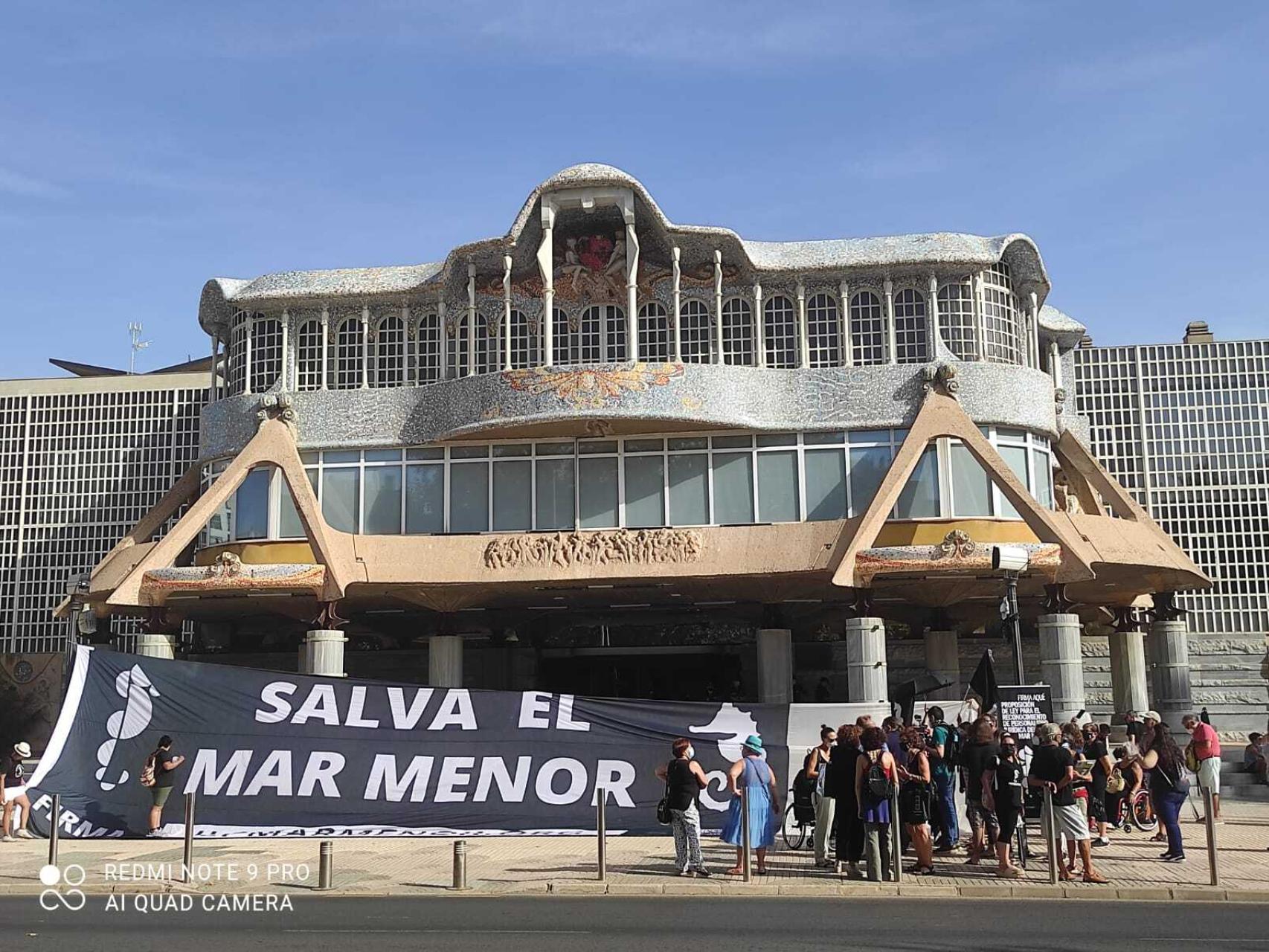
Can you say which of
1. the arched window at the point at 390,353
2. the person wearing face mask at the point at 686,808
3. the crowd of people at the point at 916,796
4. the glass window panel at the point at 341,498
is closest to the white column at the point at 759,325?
the arched window at the point at 390,353

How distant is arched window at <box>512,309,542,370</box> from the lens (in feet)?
121

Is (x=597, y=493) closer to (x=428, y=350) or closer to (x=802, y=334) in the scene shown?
(x=428, y=350)

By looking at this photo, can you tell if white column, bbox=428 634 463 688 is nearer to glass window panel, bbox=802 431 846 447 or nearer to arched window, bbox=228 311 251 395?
arched window, bbox=228 311 251 395

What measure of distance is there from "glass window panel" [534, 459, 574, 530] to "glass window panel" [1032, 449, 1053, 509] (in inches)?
463

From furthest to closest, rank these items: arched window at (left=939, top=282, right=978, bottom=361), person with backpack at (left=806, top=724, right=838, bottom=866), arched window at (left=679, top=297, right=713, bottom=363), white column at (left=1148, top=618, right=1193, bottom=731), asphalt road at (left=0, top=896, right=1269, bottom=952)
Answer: white column at (left=1148, top=618, right=1193, bottom=731), arched window at (left=679, top=297, right=713, bottom=363), arched window at (left=939, top=282, right=978, bottom=361), person with backpack at (left=806, top=724, right=838, bottom=866), asphalt road at (left=0, top=896, right=1269, bottom=952)

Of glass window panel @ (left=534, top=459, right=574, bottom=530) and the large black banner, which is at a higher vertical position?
glass window panel @ (left=534, top=459, right=574, bottom=530)

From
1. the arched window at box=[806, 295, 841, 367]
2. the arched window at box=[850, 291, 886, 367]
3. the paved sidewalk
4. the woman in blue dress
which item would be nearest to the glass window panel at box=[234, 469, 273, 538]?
the arched window at box=[806, 295, 841, 367]

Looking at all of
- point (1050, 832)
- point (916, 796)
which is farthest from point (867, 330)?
point (1050, 832)

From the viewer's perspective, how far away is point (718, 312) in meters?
35.9

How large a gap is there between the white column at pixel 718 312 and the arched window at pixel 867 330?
3.30 m

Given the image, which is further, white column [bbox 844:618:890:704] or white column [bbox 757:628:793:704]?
white column [bbox 757:628:793:704]

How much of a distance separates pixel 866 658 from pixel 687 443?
23.3ft

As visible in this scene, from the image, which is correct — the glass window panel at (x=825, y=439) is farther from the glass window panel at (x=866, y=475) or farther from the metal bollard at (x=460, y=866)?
the metal bollard at (x=460, y=866)

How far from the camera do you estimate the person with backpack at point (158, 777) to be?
18656mm
